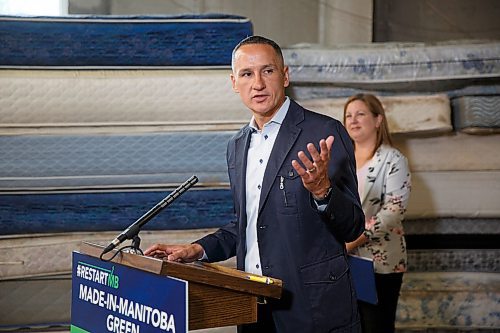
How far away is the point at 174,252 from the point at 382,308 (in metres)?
1.03

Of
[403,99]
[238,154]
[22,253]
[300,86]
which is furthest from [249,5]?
[238,154]

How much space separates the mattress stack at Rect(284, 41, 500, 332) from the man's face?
1.34m

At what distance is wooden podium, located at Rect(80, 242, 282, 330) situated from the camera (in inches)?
49.8

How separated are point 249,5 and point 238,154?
7.07 feet

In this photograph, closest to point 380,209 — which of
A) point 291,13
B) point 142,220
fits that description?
point 142,220

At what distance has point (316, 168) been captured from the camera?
1.33 m

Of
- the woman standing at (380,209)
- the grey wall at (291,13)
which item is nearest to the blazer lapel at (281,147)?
the woman standing at (380,209)

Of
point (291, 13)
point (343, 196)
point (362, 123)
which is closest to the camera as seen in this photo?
point (343, 196)

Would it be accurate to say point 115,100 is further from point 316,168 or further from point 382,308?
point 316,168

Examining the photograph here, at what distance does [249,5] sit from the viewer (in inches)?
144

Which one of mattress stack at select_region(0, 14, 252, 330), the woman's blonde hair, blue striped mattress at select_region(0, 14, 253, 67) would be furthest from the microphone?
blue striped mattress at select_region(0, 14, 253, 67)

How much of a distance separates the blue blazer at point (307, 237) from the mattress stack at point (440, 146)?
138 cm

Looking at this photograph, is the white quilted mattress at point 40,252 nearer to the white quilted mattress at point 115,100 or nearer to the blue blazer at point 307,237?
the white quilted mattress at point 115,100

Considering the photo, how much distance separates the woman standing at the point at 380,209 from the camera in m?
2.34
